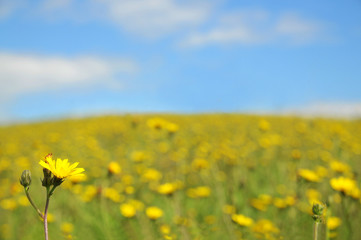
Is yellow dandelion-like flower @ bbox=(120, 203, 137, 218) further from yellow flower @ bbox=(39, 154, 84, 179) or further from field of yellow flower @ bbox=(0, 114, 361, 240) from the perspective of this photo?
yellow flower @ bbox=(39, 154, 84, 179)

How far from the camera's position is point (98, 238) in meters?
2.07

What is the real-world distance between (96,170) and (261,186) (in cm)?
204

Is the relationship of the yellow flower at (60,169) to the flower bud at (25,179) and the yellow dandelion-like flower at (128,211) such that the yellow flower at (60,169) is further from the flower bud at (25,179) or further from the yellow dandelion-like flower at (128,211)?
the yellow dandelion-like flower at (128,211)

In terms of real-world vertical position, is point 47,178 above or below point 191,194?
above

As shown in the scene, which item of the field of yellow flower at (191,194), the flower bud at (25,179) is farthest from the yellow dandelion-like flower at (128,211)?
the flower bud at (25,179)

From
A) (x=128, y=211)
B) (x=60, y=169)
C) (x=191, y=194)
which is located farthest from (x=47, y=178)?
(x=191, y=194)

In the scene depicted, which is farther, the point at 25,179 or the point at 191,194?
the point at 191,194

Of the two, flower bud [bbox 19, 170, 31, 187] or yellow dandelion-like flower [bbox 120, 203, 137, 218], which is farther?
yellow dandelion-like flower [bbox 120, 203, 137, 218]

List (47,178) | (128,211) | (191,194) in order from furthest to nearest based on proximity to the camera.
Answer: (191,194) < (128,211) < (47,178)

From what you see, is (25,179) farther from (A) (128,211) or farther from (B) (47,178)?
(A) (128,211)

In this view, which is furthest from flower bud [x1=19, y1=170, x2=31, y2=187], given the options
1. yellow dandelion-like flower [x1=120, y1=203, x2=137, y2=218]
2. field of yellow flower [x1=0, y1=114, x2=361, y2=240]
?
yellow dandelion-like flower [x1=120, y1=203, x2=137, y2=218]

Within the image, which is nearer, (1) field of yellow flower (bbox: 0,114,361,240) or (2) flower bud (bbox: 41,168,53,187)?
(2) flower bud (bbox: 41,168,53,187)

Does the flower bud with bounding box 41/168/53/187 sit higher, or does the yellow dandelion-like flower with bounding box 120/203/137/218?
the flower bud with bounding box 41/168/53/187

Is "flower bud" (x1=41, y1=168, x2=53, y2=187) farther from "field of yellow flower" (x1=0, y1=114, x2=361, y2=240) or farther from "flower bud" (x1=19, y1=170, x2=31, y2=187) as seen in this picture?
"field of yellow flower" (x1=0, y1=114, x2=361, y2=240)
